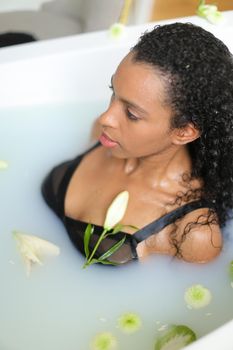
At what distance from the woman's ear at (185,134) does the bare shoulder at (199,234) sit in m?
0.17

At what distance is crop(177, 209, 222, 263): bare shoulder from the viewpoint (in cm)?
119

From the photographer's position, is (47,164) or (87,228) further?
(47,164)

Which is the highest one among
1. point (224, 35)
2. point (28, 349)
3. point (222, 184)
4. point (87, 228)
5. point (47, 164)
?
point (224, 35)

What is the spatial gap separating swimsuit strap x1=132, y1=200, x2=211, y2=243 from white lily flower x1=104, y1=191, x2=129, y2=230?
78 mm

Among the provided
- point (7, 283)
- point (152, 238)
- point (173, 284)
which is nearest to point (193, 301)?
point (173, 284)

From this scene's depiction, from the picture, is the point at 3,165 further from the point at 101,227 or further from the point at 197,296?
the point at 197,296

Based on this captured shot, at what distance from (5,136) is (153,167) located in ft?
1.77

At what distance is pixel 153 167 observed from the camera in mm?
1261

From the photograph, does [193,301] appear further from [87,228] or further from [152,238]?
[87,228]

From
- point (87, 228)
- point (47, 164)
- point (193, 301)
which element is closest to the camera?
point (87, 228)

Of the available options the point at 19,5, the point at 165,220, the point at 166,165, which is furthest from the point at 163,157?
the point at 19,5

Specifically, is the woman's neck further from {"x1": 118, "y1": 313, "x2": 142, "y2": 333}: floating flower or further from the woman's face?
{"x1": 118, "y1": 313, "x2": 142, "y2": 333}: floating flower

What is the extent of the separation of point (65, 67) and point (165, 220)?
0.56m

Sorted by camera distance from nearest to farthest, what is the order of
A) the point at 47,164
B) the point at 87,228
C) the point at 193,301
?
1. the point at 87,228
2. the point at 193,301
3. the point at 47,164
